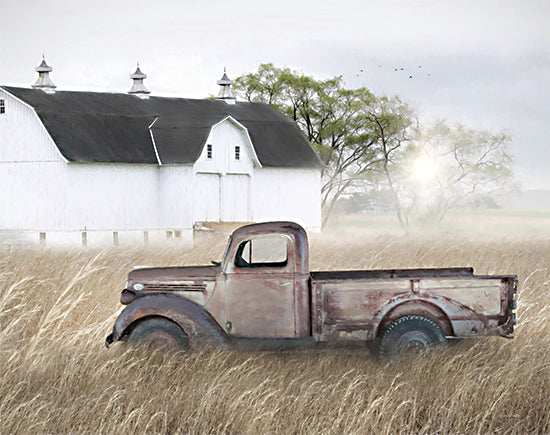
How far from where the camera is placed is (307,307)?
26.5 feet

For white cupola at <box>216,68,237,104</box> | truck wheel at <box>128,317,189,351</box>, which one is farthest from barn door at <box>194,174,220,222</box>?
truck wheel at <box>128,317,189,351</box>

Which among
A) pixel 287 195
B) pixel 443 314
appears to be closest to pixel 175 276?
pixel 443 314

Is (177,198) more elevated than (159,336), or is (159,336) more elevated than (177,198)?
(177,198)

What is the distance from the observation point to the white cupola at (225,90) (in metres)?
40.1

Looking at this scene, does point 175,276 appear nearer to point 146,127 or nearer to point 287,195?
point 146,127

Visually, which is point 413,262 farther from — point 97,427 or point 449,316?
point 97,427

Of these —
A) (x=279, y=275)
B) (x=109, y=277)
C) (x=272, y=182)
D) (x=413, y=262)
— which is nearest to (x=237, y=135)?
(x=272, y=182)

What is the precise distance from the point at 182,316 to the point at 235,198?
26185mm

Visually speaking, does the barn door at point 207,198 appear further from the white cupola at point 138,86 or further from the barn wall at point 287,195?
the white cupola at point 138,86

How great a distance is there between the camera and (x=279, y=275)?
8.08 metres

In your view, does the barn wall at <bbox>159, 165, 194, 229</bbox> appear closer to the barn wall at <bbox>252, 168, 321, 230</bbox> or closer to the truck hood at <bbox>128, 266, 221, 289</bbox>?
the barn wall at <bbox>252, 168, 321, 230</bbox>

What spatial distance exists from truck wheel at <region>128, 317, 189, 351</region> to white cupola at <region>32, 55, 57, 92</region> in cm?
2923

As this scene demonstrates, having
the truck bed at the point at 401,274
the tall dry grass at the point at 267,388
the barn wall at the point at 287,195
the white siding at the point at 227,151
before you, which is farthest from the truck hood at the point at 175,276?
the barn wall at the point at 287,195

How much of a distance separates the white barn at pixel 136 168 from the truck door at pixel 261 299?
78.5 ft
